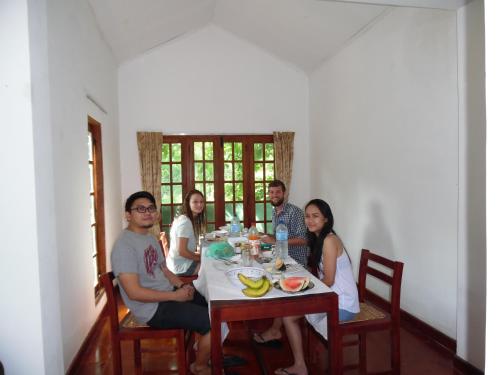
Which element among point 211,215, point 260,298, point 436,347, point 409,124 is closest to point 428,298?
point 436,347

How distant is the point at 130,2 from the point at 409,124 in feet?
9.92

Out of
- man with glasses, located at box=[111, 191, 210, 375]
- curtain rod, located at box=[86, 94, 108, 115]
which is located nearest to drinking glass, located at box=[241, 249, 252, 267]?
man with glasses, located at box=[111, 191, 210, 375]

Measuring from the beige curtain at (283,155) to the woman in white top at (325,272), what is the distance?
3.14m

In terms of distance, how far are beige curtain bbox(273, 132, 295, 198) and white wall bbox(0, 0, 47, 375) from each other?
4.32 m

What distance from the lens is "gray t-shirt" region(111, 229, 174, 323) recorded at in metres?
2.02

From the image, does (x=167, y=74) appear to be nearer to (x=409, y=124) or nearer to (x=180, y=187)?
(x=180, y=187)

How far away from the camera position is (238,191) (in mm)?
5523

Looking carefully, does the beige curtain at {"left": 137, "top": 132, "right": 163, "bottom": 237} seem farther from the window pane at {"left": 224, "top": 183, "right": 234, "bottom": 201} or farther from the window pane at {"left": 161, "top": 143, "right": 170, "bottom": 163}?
the window pane at {"left": 224, "top": 183, "right": 234, "bottom": 201}

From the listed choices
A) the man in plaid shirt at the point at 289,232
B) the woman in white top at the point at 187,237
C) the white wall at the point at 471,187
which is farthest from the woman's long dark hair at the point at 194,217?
the white wall at the point at 471,187

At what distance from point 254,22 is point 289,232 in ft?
10.1

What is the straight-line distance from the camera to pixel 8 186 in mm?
1416

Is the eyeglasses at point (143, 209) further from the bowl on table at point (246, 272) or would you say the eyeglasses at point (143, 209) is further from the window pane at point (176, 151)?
the window pane at point (176, 151)

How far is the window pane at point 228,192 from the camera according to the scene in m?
5.48
